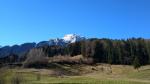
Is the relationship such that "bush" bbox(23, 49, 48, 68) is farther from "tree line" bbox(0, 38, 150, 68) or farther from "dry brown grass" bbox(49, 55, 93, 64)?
"dry brown grass" bbox(49, 55, 93, 64)

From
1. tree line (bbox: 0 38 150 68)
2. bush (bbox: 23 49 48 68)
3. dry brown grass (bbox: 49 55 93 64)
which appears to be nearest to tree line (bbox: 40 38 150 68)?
tree line (bbox: 0 38 150 68)

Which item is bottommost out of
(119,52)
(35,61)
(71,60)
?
(35,61)

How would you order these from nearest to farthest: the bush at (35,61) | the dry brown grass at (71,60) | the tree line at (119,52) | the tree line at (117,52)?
the bush at (35,61) → the dry brown grass at (71,60) → the tree line at (117,52) → the tree line at (119,52)

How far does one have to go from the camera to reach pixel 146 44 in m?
193

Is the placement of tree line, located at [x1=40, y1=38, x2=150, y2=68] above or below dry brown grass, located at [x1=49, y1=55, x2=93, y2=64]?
above

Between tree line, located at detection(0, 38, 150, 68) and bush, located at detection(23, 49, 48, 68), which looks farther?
tree line, located at detection(0, 38, 150, 68)

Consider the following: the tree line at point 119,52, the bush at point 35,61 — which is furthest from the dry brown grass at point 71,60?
the bush at point 35,61

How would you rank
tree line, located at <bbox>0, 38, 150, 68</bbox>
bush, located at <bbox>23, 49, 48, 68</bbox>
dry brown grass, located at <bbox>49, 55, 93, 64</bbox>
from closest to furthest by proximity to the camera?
bush, located at <bbox>23, 49, 48, 68</bbox> < dry brown grass, located at <bbox>49, 55, 93, 64</bbox> < tree line, located at <bbox>0, 38, 150, 68</bbox>

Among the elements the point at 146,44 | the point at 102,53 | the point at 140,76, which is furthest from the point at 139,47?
the point at 140,76

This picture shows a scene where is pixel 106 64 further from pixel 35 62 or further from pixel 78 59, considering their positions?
pixel 35 62

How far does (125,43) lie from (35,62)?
2284 inches

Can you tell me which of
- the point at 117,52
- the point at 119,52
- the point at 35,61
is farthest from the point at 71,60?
the point at 119,52

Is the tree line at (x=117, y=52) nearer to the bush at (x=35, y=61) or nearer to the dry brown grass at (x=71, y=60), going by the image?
the dry brown grass at (x=71, y=60)

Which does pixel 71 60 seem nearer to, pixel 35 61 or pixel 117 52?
pixel 35 61
